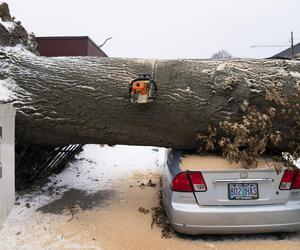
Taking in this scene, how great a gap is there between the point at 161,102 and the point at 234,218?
5.11ft

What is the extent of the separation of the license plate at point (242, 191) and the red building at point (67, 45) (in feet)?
25.5

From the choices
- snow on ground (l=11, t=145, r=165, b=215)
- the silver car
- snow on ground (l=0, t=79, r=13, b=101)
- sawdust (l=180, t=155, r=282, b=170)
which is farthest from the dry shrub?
snow on ground (l=0, t=79, r=13, b=101)

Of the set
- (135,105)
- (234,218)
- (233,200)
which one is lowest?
(234,218)

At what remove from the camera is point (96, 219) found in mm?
4566

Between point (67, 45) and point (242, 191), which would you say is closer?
point (242, 191)

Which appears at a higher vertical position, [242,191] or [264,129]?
[264,129]

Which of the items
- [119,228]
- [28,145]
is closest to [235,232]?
[119,228]

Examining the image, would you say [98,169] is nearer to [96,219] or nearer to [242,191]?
[96,219]

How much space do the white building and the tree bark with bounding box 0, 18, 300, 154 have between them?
17.4 inches

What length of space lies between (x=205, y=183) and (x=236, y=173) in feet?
1.08

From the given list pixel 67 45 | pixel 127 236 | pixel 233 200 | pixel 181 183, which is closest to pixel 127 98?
pixel 181 183

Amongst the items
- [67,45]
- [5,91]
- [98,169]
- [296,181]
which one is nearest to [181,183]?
[296,181]

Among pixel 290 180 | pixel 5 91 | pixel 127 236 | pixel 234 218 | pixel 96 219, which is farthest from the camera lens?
pixel 5 91

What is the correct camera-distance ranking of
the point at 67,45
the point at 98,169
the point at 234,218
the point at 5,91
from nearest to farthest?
1. the point at 234,218
2. the point at 5,91
3. the point at 98,169
4. the point at 67,45
